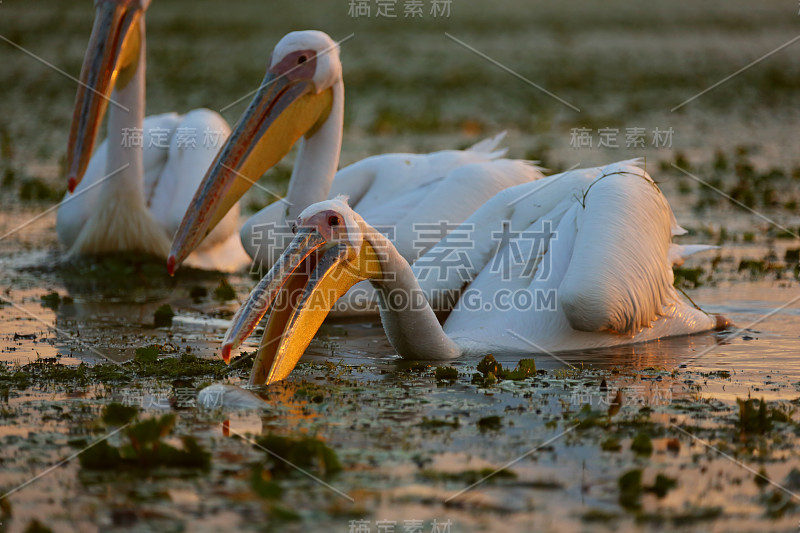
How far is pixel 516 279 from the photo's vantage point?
5059mm

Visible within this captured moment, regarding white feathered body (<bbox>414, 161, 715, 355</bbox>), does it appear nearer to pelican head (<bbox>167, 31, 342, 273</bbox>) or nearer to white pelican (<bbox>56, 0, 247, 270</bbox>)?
pelican head (<bbox>167, 31, 342, 273</bbox>)

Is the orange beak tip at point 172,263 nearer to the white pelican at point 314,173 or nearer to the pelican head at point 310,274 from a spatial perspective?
the white pelican at point 314,173

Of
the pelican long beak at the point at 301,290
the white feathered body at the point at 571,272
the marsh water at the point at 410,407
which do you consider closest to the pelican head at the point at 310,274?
the pelican long beak at the point at 301,290

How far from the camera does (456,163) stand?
6.48 m

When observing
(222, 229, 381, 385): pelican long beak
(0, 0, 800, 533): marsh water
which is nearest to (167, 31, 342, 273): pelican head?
(0, 0, 800, 533): marsh water

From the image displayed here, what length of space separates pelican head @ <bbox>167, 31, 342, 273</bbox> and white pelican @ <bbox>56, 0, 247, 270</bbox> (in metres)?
1.30

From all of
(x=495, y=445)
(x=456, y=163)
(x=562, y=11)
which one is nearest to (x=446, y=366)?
(x=495, y=445)

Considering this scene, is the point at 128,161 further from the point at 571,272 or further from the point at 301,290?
the point at 571,272

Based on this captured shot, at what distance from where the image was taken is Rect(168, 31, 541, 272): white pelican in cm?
544

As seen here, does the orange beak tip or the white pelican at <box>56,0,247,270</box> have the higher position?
the white pelican at <box>56,0,247,270</box>

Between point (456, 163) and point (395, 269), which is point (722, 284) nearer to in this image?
point (456, 163)

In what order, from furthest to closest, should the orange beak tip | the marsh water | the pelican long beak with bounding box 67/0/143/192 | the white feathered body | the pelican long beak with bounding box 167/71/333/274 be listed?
1. the pelican long beak with bounding box 67/0/143/192
2. the pelican long beak with bounding box 167/71/333/274
3. the orange beak tip
4. the white feathered body
5. the marsh water

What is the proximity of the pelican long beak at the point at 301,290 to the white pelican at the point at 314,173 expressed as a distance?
3.73 feet

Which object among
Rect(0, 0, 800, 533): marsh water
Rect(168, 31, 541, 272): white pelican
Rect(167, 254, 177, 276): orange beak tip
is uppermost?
Rect(168, 31, 541, 272): white pelican
